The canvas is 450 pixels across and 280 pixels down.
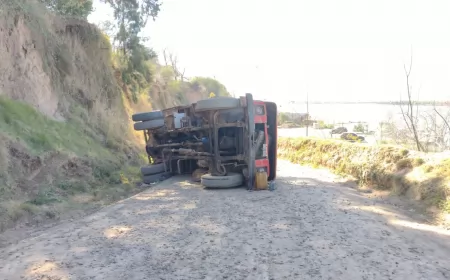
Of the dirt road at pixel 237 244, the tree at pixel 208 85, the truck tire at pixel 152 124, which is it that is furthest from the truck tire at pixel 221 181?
the tree at pixel 208 85

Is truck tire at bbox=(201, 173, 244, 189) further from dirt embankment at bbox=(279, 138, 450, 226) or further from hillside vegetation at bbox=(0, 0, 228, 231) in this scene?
dirt embankment at bbox=(279, 138, 450, 226)

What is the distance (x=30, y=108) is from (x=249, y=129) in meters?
6.04

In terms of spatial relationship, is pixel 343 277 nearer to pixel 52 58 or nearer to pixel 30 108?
pixel 30 108

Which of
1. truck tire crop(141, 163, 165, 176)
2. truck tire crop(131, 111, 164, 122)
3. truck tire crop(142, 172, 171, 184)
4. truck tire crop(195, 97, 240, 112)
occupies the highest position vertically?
truck tire crop(195, 97, 240, 112)

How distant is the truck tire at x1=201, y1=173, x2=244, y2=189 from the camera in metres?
9.86

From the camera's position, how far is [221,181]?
9.86 metres

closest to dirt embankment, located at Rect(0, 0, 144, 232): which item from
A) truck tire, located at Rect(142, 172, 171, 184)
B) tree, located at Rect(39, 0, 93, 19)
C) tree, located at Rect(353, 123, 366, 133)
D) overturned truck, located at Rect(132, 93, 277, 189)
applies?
truck tire, located at Rect(142, 172, 171, 184)

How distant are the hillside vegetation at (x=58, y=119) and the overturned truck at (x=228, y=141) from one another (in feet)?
6.59

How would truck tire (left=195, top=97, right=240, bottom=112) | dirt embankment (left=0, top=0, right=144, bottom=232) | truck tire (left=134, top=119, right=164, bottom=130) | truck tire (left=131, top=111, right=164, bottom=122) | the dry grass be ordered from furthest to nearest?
truck tire (left=131, top=111, right=164, bottom=122), truck tire (left=134, top=119, right=164, bottom=130), truck tire (left=195, top=97, right=240, bottom=112), dirt embankment (left=0, top=0, right=144, bottom=232), the dry grass

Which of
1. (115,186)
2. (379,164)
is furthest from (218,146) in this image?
(379,164)

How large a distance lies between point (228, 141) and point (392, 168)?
4.01 m

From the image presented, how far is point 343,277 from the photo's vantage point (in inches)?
167

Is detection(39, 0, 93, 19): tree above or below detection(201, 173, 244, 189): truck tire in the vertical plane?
above

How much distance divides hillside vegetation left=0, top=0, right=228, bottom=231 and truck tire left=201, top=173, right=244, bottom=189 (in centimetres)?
219
